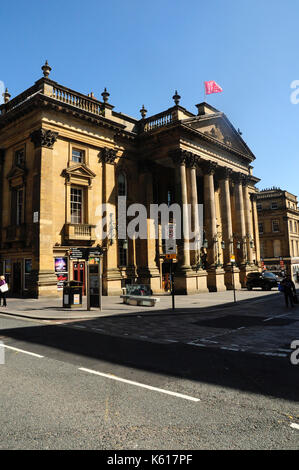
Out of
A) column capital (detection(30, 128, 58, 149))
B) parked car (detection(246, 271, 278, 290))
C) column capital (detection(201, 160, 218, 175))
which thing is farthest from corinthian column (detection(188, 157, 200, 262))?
column capital (detection(30, 128, 58, 149))

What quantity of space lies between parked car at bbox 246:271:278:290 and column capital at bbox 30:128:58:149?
23.5 metres

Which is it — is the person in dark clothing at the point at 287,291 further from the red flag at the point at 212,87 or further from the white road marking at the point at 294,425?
the red flag at the point at 212,87

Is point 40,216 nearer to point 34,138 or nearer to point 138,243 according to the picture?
point 34,138

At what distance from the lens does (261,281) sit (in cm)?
3206

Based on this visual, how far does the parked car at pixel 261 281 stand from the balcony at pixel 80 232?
17594mm

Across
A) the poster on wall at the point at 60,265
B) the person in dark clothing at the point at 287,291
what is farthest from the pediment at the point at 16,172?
the person in dark clothing at the point at 287,291

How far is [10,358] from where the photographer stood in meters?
7.36

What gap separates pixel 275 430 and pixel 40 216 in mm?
20989

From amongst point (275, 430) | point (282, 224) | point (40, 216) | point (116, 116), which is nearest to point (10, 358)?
point (275, 430)

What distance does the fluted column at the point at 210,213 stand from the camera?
30.6 meters

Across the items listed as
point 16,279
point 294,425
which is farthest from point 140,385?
point 16,279

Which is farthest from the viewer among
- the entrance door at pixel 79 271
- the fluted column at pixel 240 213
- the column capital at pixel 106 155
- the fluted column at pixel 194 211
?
the fluted column at pixel 240 213

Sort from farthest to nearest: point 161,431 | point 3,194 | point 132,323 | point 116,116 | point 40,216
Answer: point 116,116, point 3,194, point 40,216, point 132,323, point 161,431

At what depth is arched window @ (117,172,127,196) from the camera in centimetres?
2959
